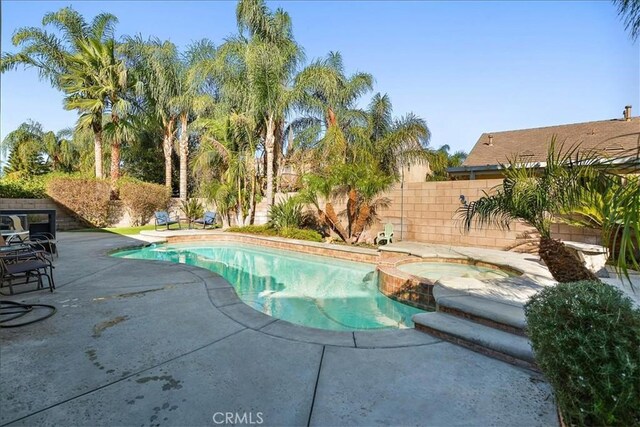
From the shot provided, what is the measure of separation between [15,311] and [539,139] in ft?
62.1

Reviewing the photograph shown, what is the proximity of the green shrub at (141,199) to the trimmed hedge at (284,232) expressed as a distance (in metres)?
5.88

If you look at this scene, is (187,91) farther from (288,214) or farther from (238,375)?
(238,375)

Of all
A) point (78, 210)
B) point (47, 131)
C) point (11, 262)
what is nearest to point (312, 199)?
point (11, 262)

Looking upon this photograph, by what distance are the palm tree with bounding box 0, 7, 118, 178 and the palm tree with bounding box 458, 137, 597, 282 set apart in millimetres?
18242

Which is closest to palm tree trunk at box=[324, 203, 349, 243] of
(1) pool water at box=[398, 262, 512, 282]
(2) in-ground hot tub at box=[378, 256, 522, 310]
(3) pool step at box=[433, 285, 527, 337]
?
(2) in-ground hot tub at box=[378, 256, 522, 310]

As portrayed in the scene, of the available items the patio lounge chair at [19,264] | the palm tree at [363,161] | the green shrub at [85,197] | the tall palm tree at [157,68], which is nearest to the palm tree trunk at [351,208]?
the palm tree at [363,161]

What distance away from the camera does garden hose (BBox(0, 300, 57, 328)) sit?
3518 millimetres

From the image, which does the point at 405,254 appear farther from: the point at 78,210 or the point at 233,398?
the point at 78,210

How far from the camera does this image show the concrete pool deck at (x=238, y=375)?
2113 mm

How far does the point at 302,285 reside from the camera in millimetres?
6898

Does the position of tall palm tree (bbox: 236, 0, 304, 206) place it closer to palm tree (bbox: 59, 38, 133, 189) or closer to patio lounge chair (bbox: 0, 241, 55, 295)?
palm tree (bbox: 59, 38, 133, 189)

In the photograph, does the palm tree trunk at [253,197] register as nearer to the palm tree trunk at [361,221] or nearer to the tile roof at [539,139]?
the palm tree trunk at [361,221]

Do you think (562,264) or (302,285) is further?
(302,285)

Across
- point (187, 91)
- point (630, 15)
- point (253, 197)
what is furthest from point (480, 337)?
point (187, 91)
